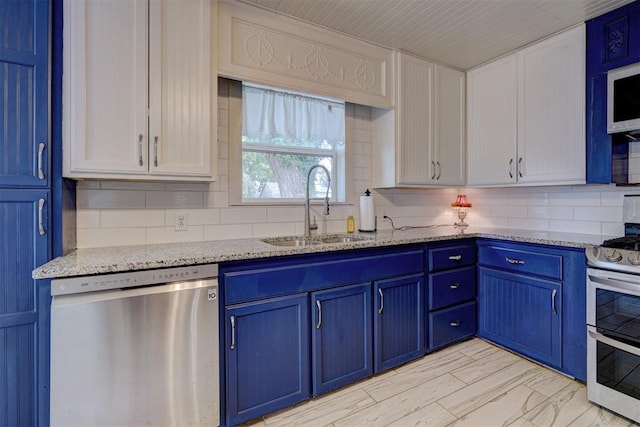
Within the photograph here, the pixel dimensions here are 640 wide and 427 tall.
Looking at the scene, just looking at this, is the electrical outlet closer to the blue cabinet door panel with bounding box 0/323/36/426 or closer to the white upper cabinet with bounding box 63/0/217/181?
the white upper cabinet with bounding box 63/0/217/181

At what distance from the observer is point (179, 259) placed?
4.70 feet

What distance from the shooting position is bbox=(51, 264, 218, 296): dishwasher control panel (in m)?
1.25

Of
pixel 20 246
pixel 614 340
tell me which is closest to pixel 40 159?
pixel 20 246

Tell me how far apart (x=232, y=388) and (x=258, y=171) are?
4.70ft

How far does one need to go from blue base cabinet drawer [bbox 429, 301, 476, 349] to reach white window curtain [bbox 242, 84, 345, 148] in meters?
1.60

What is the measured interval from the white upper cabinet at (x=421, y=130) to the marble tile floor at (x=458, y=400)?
1.46 meters

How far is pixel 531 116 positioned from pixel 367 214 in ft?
5.02

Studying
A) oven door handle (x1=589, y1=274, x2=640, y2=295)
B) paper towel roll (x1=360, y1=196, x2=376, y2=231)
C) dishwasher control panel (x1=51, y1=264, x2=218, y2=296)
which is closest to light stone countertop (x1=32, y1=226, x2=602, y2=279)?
dishwasher control panel (x1=51, y1=264, x2=218, y2=296)

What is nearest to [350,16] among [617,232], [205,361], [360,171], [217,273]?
[360,171]

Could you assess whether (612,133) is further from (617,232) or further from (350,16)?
(350,16)

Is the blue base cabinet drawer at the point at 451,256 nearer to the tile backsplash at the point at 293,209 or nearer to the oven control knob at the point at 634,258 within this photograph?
the tile backsplash at the point at 293,209

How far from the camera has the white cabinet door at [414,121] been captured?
8.55 feet

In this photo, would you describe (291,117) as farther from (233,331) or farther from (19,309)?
(19,309)

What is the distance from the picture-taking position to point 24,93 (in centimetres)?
141
